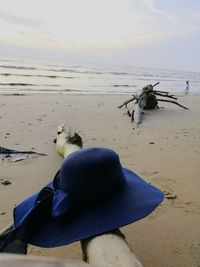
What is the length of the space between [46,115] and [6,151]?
156 inches

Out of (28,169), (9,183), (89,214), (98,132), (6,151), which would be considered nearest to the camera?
(89,214)

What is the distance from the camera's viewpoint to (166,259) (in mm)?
2529

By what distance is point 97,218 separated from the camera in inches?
81.3

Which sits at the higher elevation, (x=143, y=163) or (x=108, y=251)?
(x=108, y=251)

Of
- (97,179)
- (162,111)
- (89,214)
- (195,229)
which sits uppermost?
(97,179)

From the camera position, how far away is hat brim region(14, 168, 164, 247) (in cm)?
199

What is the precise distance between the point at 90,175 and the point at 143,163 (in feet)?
8.83

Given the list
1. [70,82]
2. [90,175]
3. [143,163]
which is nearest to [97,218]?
[90,175]

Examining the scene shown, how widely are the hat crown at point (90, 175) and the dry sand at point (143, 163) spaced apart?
64 cm

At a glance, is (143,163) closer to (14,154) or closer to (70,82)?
(14,154)

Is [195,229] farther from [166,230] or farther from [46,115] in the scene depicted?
[46,115]

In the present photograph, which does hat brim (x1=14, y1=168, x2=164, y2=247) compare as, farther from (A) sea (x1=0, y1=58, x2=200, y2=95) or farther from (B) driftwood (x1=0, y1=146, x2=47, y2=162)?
(A) sea (x1=0, y1=58, x2=200, y2=95)

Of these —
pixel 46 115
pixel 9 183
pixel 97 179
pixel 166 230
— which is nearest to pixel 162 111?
pixel 46 115

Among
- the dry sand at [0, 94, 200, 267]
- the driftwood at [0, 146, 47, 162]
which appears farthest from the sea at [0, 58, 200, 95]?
the driftwood at [0, 146, 47, 162]
